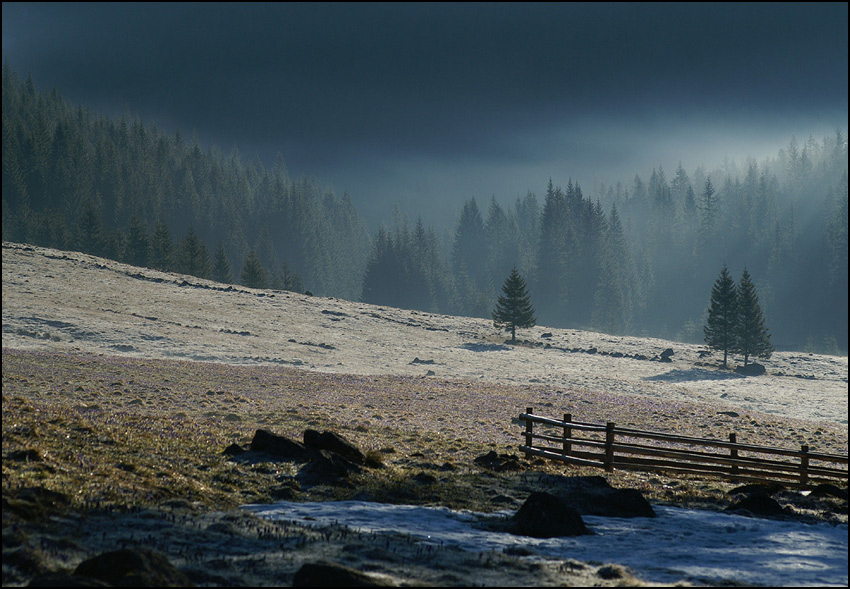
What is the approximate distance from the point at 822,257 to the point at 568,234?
64.8m

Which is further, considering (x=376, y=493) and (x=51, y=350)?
(x=51, y=350)

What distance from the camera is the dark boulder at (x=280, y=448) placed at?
14.2 metres

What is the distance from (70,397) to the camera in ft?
76.6

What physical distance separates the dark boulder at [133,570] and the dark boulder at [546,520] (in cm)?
540

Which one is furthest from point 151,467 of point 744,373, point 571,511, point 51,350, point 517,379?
point 744,373

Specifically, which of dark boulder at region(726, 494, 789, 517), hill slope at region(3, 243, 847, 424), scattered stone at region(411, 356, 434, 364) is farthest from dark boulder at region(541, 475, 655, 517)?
scattered stone at region(411, 356, 434, 364)

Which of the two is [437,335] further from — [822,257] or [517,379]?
[822,257]

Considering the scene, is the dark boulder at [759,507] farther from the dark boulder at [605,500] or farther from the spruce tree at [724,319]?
the spruce tree at [724,319]

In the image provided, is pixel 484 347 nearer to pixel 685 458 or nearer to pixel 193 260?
pixel 685 458

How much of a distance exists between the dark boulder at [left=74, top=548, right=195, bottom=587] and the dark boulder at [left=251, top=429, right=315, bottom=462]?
755 cm

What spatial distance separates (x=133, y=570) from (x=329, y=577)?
6.07 ft

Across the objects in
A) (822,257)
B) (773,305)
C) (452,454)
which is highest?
(822,257)

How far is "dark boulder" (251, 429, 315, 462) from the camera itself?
1420 cm

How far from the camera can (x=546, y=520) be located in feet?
33.9
